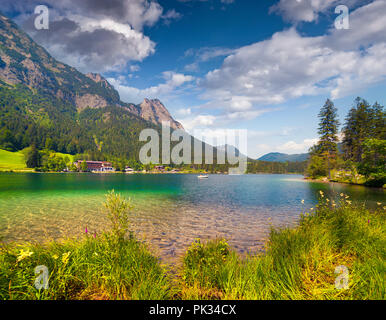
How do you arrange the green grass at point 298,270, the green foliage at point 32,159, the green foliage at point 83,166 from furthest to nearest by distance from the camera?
1. the green foliage at point 83,166
2. the green foliage at point 32,159
3. the green grass at point 298,270

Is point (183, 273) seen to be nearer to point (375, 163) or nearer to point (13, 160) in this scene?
point (375, 163)

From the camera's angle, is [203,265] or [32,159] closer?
[203,265]

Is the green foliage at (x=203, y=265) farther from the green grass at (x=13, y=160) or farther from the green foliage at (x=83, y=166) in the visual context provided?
the green foliage at (x=83, y=166)

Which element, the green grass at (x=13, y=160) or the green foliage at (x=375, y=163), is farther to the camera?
the green grass at (x=13, y=160)

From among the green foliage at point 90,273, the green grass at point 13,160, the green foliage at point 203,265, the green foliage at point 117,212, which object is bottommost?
the green foliage at point 203,265

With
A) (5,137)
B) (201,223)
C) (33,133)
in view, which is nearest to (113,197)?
(201,223)

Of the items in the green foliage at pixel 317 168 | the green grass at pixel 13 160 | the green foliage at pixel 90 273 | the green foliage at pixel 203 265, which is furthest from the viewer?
the green grass at pixel 13 160

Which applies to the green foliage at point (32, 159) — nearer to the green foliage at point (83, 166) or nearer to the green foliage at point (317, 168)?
the green foliage at point (83, 166)

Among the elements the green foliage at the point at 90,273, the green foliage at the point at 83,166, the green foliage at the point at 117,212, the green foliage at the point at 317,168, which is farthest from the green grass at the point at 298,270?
the green foliage at the point at 83,166

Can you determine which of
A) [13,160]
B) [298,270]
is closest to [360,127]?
[298,270]

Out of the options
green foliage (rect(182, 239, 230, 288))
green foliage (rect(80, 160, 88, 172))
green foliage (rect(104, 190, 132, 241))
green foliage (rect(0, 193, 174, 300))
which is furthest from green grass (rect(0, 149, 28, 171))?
green foliage (rect(182, 239, 230, 288))

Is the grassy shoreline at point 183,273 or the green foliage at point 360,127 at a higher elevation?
the green foliage at point 360,127

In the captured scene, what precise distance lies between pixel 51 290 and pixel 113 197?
2.24m
